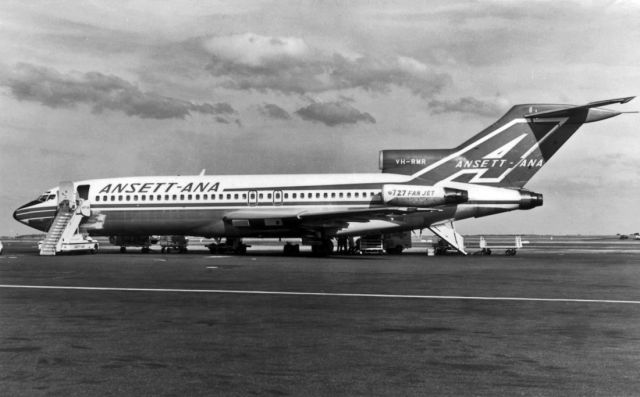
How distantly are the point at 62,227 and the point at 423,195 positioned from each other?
20289mm

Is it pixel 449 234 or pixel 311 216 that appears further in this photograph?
pixel 449 234

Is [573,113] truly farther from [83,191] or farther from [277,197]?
[83,191]

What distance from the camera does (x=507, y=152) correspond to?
34219 millimetres

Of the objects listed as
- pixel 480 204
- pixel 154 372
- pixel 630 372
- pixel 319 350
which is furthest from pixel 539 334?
pixel 480 204

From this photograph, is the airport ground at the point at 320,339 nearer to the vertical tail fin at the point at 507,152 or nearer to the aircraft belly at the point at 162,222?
the vertical tail fin at the point at 507,152

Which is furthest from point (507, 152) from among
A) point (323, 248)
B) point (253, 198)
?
point (253, 198)

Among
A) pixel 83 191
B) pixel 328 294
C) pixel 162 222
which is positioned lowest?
pixel 328 294

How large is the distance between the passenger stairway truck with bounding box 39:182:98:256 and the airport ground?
18735 mm

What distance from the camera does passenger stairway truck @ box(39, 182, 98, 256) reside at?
34406 mm

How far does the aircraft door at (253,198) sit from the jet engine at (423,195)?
23.7 feet

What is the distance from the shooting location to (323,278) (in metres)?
18.8

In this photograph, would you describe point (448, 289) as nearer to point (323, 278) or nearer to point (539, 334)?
point (323, 278)

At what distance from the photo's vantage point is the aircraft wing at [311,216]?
31141 millimetres

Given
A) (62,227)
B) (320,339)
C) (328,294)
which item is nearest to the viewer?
(320,339)
